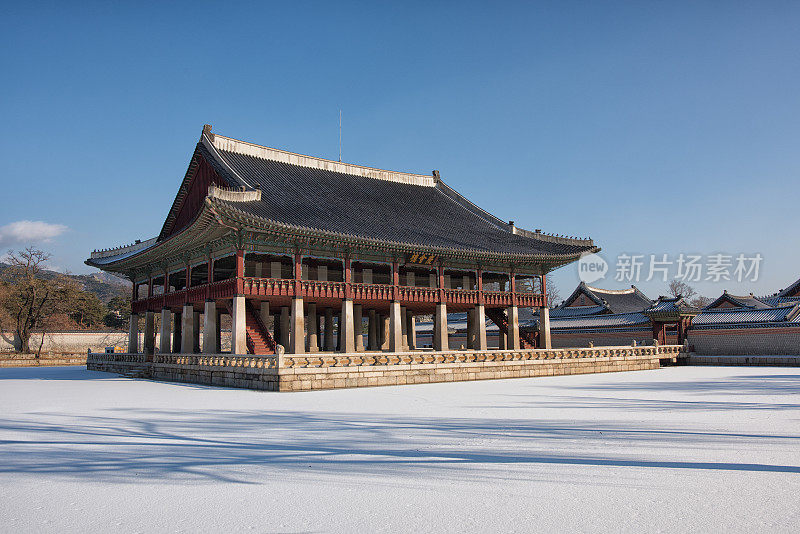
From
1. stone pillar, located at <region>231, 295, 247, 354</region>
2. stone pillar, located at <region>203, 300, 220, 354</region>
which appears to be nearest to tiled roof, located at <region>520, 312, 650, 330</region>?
stone pillar, located at <region>203, 300, 220, 354</region>

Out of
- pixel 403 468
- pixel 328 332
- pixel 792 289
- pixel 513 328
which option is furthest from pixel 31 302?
pixel 792 289

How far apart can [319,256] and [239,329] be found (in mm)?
5493

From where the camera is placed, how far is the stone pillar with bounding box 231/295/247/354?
2481cm

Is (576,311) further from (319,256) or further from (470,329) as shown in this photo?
(319,256)

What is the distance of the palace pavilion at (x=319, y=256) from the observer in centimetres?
2639

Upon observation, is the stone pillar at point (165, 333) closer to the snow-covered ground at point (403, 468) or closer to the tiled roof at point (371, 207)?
the tiled roof at point (371, 207)

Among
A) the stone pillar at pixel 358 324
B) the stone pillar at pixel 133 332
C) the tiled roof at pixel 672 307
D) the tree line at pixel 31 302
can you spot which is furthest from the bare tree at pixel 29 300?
the tiled roof at pixel 672 307

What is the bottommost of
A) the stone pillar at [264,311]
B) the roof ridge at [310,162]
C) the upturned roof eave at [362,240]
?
the stone pillar at [264,311]

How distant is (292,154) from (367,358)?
1876cm

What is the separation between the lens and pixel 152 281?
37719mm

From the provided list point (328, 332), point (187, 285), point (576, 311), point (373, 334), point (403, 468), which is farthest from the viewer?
point (576, 311)

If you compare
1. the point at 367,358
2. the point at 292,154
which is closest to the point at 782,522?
the point at 367,358

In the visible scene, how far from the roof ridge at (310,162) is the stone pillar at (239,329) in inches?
478

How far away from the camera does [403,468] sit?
294 inches
